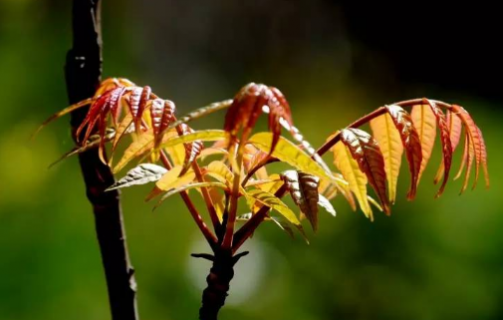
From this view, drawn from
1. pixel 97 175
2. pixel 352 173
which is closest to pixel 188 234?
pixel 97 175

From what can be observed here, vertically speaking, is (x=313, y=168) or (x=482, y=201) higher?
(x=313, y=168)

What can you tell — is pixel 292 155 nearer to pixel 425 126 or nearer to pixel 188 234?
pixel 425 126

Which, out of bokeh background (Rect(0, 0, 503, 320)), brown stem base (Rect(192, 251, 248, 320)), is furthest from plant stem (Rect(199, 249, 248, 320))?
bokeh background (Rect(0, 0, 503, 320))

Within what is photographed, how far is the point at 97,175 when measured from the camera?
0.60 metres

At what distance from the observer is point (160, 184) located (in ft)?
1.68

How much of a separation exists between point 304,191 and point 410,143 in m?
0.09

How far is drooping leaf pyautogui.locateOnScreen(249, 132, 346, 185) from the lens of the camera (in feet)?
1.42

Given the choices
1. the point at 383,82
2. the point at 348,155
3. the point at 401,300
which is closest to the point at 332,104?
the point at 383,82

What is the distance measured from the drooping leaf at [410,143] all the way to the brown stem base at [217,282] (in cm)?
13

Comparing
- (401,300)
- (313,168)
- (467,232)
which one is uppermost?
(313,168)

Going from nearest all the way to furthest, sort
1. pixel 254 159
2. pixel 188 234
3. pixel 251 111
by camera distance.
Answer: pixel 251 111 < pixel 254 159 < pixel 188 234

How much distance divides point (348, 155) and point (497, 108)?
62.4 inches

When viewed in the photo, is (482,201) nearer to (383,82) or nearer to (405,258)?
(405,258)

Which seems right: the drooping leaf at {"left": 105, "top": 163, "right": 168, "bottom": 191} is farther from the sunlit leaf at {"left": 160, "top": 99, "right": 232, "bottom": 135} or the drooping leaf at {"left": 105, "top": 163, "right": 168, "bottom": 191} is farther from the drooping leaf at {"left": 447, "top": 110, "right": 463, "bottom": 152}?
the drooping leaf at {"left": 447, "top": 110, "right": 463, "bottom": 152}
